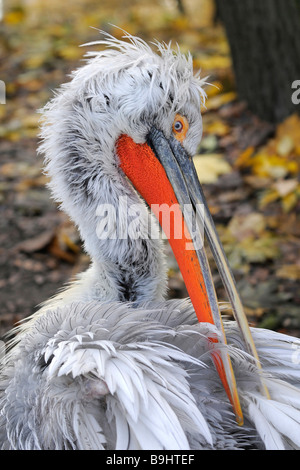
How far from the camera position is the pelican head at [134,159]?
2.87 m

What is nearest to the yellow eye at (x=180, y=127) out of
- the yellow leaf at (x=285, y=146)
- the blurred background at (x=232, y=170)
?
the blurred background at (x=232, y=170)

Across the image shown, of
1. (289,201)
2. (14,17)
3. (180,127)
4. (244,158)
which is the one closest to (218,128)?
(244,158)

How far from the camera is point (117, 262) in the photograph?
3062 millimetres

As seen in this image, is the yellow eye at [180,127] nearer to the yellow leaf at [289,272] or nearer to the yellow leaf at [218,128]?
the yellow leaf at [289,272]

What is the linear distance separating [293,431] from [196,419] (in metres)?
0.38

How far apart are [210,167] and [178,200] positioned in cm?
314

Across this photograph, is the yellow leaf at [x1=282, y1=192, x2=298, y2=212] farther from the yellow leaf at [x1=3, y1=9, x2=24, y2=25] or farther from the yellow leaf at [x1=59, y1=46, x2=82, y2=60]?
the yellow leaf at [x1=3, y1=9, x2=24, y2=25]

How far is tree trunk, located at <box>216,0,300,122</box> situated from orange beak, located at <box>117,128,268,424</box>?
11.1ft

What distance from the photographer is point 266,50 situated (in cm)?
602

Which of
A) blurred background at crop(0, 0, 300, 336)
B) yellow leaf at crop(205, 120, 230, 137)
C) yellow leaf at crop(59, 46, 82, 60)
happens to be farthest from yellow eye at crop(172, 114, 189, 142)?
yellow leaf at crop(59, 46, 82, 60)

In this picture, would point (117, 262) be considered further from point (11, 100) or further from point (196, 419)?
point (11, 100)

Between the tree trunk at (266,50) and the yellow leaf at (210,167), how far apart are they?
789 mm

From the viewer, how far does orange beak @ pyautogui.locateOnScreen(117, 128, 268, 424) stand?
2.75 m
